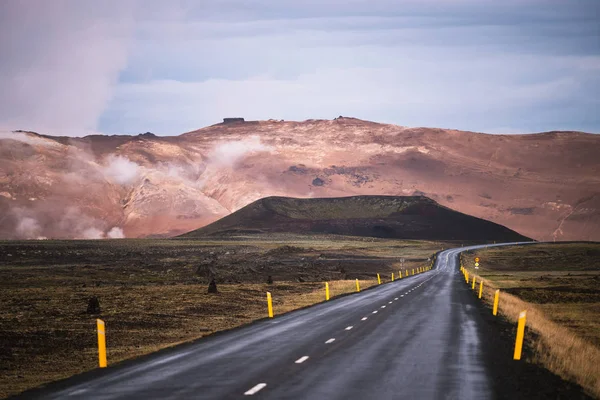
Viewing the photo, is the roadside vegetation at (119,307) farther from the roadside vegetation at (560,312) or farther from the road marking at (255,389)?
the roadside vegetation at (560,312)

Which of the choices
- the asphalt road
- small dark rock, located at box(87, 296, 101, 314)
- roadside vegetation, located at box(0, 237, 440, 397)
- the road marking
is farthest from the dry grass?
the road marking

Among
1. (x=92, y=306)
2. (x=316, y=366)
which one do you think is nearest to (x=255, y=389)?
(x=316, y=366)

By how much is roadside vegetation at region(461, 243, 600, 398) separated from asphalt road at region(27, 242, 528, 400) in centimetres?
212

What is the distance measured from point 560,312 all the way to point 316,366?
3338 centimetres

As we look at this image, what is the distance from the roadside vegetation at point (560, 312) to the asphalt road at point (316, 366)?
6.95 feet

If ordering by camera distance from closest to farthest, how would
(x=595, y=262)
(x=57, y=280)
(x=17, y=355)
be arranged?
1. (x=17, y=355)
2. (x=57, y=280)
3. (x=595, y=262)

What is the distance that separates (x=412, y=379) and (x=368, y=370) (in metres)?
1.58

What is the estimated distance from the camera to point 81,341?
28.7 metres

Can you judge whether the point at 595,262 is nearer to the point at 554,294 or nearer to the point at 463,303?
the point at 554,294

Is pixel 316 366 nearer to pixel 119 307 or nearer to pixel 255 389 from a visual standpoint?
pixel 255 389

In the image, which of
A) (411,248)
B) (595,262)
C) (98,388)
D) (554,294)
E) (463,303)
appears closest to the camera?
(98,388)

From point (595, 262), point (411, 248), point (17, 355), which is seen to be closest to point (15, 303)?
point (17, 355)

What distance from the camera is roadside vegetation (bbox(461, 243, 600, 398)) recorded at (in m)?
20.7

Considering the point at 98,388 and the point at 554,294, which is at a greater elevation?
the point at 98,388
